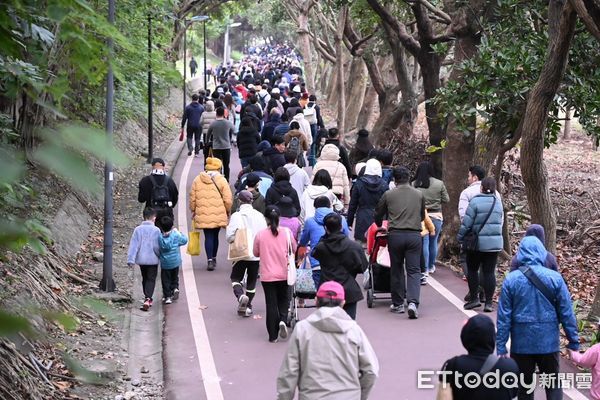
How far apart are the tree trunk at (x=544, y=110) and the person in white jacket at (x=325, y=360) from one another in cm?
625

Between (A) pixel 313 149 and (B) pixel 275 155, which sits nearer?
(B) pixel 275 155

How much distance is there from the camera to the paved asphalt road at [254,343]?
9633 mm

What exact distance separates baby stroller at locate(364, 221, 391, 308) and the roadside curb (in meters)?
2.77

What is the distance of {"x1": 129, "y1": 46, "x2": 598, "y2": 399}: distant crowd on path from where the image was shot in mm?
6211

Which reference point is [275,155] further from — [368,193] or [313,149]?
[313,149]

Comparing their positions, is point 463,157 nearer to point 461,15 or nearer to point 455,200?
point 455,200

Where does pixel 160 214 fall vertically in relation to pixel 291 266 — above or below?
above

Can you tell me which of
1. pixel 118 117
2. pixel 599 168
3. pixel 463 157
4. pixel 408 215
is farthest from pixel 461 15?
pixel 599 168

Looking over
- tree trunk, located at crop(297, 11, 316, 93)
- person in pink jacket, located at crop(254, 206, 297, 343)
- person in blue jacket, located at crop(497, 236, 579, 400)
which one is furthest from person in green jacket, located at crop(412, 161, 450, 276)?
tree trunk, located at crop(297, 11, 316, 93)

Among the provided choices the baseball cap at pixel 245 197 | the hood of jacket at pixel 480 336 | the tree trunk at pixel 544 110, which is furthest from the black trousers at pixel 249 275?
the hood of jacket at pixel 480 336

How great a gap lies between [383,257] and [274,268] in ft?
6.53

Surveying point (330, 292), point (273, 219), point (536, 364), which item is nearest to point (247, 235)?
point (273, 219)

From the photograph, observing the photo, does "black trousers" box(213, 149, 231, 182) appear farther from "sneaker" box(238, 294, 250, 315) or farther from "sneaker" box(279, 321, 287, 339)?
"sneaker" box(279, 321, 287, 339)

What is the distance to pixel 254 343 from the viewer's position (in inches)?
439
